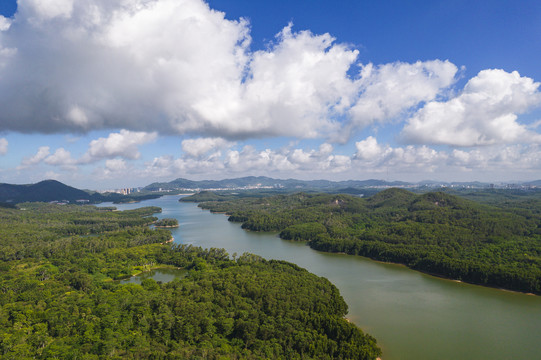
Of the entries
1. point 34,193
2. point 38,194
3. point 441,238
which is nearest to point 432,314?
point 441,238

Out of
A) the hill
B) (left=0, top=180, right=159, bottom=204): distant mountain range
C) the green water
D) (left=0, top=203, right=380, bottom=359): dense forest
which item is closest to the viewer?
(left=0, top=203, right=380, bottom=359): dense forest

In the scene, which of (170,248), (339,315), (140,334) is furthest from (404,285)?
(170,248)

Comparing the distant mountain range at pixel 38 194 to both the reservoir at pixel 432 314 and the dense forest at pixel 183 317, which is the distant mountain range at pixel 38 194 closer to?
the dense forest at pixel 183 317

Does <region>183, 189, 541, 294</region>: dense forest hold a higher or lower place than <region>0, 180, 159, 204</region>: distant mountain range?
lower

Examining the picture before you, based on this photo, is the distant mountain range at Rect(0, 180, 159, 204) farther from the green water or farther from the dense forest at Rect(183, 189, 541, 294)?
the green water

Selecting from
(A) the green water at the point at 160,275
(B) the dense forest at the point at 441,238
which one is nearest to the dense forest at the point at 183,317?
(A) the green water at the point at 160,275

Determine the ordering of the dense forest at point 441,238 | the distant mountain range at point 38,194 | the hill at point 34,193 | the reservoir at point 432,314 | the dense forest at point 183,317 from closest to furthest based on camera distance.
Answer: the dense forest at point 183,317 < the reservoir at point 432,314 < the dense forest at point 441,238 < the hill at point 34,193 < the distant mountain range at point 38,194

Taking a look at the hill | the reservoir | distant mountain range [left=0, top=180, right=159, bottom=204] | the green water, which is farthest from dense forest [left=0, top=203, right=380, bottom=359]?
the hill

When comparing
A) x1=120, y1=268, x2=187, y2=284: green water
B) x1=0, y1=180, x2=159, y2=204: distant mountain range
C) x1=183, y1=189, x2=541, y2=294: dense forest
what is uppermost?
x1=0, y1=180, x2=159, y2=204: distant mountain range

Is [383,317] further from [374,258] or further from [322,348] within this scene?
[374,258]
